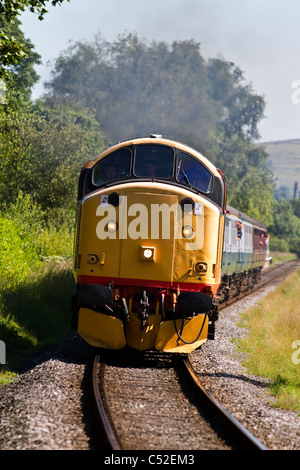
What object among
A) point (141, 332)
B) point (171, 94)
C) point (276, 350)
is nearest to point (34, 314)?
point (141, 332)

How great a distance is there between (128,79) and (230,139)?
16414mm

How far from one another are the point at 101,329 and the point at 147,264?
1.32m

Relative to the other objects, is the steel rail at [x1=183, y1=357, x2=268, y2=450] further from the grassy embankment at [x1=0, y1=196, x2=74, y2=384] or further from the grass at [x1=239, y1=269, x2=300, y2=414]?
the grassy embankment at [x1=0, y1=196, x2=74, y2=384]

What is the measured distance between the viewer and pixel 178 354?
36.4ft

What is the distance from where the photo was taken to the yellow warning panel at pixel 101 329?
10328 mm

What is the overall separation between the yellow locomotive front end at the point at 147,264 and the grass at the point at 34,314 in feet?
5.87

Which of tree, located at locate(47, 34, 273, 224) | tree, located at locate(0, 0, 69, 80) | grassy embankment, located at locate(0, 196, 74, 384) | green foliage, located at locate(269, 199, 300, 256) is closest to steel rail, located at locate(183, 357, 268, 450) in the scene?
grassy embankment, located at locate(0, 196, 74, 384)

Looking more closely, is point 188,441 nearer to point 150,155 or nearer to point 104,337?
point 104,337

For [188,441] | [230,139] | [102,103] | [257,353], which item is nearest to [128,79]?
[102,103]

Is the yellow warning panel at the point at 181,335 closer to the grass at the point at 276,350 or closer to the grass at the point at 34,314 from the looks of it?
the grass at the point at 276,350

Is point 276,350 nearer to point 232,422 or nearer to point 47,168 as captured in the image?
point 232,422

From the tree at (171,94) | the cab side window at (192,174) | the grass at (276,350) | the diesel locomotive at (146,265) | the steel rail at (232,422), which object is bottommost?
the grass at (276,350)

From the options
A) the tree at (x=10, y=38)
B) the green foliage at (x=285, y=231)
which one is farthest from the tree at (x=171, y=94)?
the tree at (x=10, y=38)

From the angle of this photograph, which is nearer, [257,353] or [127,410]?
[127,410]
